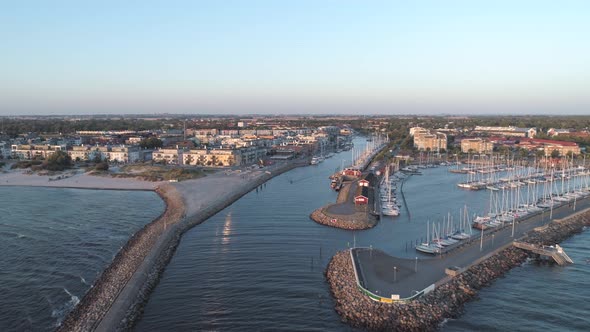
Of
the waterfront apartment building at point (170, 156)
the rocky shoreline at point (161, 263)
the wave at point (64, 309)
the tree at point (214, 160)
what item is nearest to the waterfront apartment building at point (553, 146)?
the tree at point (214, 160)

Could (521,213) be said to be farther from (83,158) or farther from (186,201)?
(83,158)

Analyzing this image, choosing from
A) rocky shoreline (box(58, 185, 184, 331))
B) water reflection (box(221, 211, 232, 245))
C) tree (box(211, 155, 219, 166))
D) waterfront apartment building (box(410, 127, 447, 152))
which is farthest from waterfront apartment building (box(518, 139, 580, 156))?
rocky shoreline (box(58, 185, 184, 331))

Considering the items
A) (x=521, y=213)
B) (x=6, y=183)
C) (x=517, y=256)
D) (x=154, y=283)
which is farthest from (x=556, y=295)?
(x=6, y=183)

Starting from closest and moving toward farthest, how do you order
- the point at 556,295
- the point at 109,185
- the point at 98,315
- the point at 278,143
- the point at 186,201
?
1. the point at 98,315
2. the point at 556,295
3. the point at 186,201
4. the point at 109,185
5. the point at 278,143

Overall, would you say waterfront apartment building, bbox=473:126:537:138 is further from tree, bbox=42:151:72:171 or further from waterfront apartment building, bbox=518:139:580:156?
tree, bbox=42:151:72:171

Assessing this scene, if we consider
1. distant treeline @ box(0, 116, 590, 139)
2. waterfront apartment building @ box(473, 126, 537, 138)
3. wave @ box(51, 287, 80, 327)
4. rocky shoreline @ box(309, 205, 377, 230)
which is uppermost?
distant treeline @ box(0, 116, 590, 139)

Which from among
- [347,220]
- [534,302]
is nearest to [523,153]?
[347,220]
